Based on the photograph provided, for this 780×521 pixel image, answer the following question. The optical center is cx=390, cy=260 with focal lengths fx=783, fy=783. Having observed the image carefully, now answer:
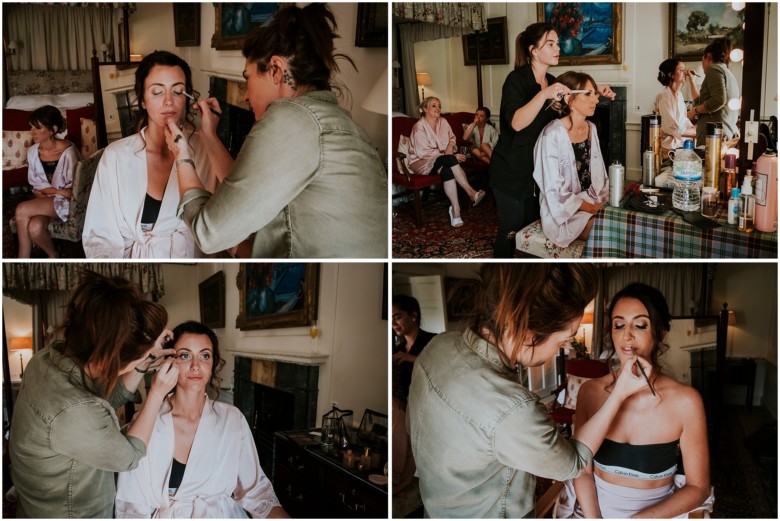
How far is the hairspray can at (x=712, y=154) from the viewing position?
2.26 meters

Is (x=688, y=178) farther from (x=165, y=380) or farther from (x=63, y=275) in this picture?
(x=63, y=275)

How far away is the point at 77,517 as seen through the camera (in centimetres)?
225

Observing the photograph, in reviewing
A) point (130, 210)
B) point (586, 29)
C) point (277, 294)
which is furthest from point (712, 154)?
point (130, 210)

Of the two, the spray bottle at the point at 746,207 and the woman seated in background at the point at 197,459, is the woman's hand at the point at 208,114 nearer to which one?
the woman seated in background at the point at 197,459

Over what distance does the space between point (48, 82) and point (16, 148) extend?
21cm

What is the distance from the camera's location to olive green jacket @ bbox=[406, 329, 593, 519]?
77.2 inches

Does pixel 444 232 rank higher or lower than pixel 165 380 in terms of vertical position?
higher

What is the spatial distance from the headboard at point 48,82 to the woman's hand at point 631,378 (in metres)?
1.70

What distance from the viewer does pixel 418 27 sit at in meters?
2.23

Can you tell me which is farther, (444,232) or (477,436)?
(444,232)

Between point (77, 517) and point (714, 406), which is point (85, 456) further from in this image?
point (714, 406)

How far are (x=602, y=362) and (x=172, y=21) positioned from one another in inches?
60.4

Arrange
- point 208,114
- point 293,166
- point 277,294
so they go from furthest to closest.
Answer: point 277,294, point 208,114, point 293,166

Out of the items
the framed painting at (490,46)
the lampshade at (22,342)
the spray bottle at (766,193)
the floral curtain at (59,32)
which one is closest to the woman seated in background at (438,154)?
the framed painting at (490,46)
